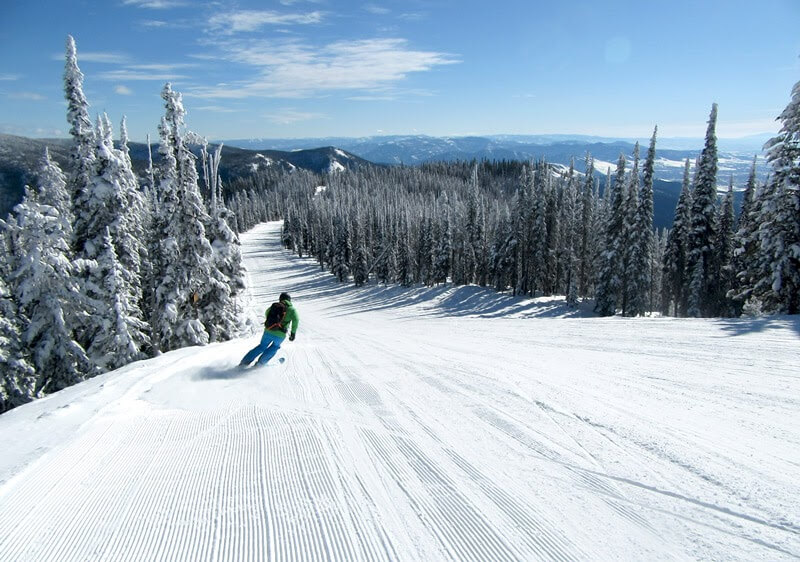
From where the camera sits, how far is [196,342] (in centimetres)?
1816

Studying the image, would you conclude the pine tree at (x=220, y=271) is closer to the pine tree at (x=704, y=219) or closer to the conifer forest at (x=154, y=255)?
the conifer forest at (x=154, y=255)

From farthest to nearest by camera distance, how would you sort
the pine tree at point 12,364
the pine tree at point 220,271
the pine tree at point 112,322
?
the pine tree at point 220,271
the pine tree at point 112,322
the pine tree at point 12,364

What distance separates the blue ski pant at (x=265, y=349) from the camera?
793 centimetres

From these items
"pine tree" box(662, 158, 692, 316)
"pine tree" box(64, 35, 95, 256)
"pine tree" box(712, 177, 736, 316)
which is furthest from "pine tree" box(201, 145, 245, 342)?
"pine tree" box(712, 177, 736, 316)

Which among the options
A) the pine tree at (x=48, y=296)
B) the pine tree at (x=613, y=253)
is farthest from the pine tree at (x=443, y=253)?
the pine tree at (x=48, y=296)

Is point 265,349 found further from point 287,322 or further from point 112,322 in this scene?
point 112,322

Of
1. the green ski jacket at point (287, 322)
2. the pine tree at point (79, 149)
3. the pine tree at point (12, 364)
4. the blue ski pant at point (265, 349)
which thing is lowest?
the pine tree at point (12, 364)

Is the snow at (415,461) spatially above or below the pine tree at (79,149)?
below

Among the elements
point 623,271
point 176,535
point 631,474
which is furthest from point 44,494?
point 623,271

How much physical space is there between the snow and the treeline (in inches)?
459

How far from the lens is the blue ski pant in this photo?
7.93m

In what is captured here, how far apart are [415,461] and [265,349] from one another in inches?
179

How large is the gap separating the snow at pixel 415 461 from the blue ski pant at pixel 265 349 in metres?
0.38

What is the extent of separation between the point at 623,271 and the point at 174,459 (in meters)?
40.0
